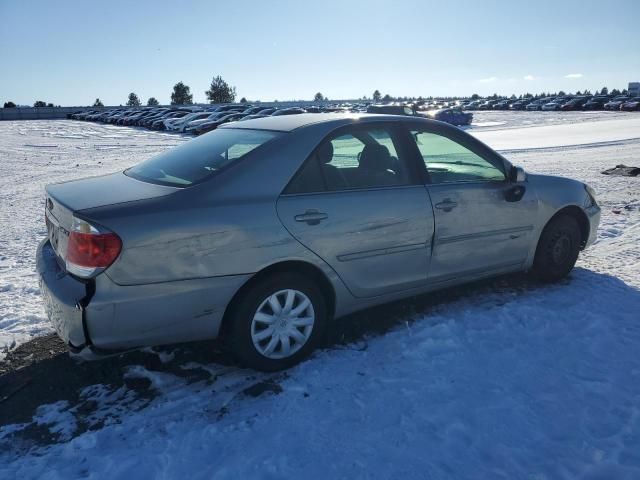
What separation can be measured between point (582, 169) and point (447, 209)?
9512mm

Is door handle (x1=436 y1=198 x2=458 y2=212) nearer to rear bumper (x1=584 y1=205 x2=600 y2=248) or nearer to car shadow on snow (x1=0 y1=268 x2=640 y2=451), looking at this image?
car shadow on snow (x1=0 y1=268 x2=640 y2=451)

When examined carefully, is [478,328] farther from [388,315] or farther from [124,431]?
[124,431]

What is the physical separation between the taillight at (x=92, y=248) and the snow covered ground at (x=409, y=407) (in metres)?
0.87

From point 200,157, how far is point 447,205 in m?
1.85

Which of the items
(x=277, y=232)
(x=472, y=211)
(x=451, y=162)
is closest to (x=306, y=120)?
(x=277, y=232)

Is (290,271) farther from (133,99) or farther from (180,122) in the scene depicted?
(133,99)

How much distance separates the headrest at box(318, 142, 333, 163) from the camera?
3.50 metres

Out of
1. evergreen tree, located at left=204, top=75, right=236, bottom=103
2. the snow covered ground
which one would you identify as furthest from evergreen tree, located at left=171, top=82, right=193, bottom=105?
the snow covered ground

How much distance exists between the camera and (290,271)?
3.30m

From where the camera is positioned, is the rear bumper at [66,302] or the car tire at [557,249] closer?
the rear bumper at [66,302]

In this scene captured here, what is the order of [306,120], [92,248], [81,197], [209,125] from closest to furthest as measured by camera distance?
[92,248]
[81,197]
[306,120]
[209,125]

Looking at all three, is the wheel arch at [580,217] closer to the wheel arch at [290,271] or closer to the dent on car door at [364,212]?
the dent on car door at [364,212]

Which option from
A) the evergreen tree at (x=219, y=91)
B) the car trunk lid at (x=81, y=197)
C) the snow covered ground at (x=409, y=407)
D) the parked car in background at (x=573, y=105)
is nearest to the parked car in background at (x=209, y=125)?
the car trunk lid at (x=81, y=197)

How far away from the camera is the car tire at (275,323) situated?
317 cm
